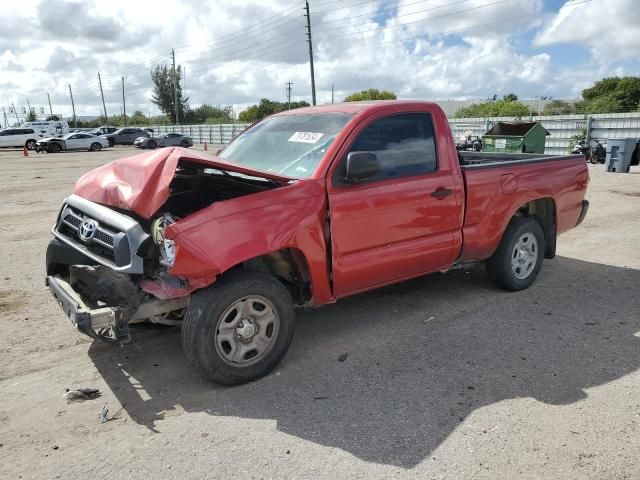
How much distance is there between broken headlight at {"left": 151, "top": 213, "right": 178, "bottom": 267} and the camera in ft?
10.7

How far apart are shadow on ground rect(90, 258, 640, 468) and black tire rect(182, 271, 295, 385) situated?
4.9 inches

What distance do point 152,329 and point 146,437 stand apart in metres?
1.60

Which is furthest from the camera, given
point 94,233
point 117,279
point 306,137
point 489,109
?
point 489,109

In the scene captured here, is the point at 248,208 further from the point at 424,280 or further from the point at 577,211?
the point at 577,211

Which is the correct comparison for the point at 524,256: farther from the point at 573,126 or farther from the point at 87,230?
the point at 573,126

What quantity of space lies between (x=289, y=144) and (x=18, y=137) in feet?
124

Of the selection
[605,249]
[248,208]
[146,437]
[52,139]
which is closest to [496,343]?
[248,208]

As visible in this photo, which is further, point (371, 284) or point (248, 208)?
point (371, 284)

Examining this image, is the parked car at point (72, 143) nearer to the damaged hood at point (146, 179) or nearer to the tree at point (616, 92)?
the damaged hood at point (146, 179)

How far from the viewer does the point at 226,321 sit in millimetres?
3527

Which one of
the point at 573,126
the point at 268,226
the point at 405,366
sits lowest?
the point at 405,366

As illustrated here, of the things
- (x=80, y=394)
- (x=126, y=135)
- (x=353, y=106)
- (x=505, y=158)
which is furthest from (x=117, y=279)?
(x=126, y=135)

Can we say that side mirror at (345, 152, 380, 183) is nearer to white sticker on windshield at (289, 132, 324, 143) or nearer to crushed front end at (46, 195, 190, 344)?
white sticker on windshield at (289, 132, 324, 143)

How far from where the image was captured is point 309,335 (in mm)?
4516
